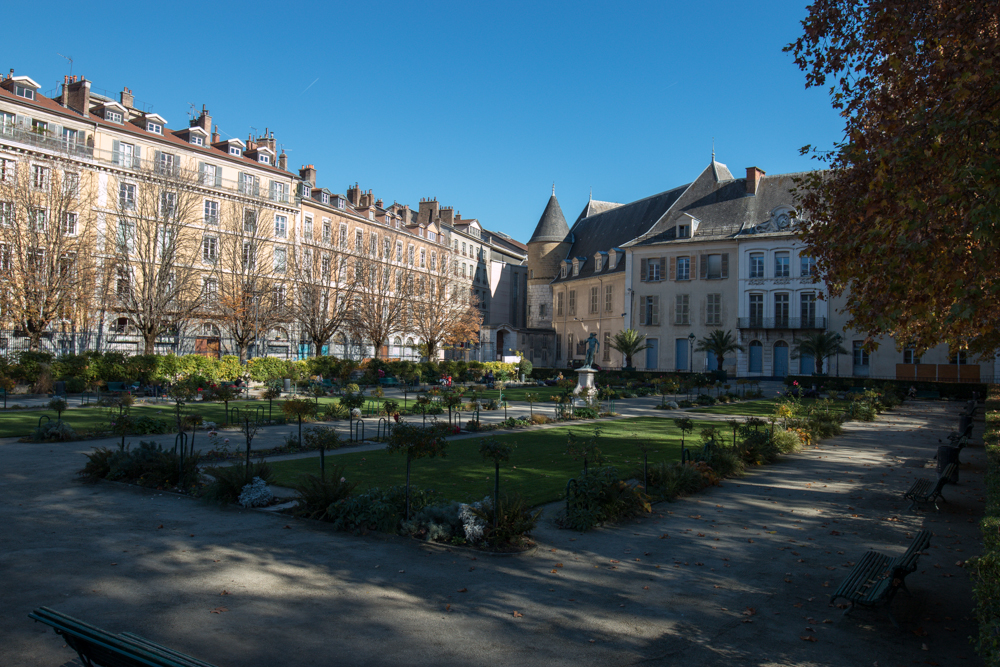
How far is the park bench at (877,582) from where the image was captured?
211 inches

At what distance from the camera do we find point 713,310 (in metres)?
48.5

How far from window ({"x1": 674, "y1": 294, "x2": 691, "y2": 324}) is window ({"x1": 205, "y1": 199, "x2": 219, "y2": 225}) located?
Answer: 110 feet

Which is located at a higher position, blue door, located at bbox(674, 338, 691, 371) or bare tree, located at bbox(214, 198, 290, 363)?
bare tree, located at bbox(214, 198, 290, 363)

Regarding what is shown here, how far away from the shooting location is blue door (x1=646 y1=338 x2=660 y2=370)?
164ft

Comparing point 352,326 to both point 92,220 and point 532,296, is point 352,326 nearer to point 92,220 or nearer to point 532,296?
point 92,220

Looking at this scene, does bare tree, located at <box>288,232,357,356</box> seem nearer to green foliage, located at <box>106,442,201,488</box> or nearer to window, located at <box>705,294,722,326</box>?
window, located at <box>705,294,722,326</box>

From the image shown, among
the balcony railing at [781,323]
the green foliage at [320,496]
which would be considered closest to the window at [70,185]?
the green foliage at [320,496]

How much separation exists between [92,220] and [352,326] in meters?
16.3

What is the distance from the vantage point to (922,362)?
42.0 metres

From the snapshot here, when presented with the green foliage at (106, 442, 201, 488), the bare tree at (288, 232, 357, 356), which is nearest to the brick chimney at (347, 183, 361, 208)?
the bare tree at (288, 232, 357, 356)

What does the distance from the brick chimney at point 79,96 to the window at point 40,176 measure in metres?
5.46

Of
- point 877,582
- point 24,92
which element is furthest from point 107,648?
point 24,92

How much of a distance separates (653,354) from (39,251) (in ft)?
131

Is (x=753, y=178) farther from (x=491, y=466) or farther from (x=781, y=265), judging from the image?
(x=491, y=466)
